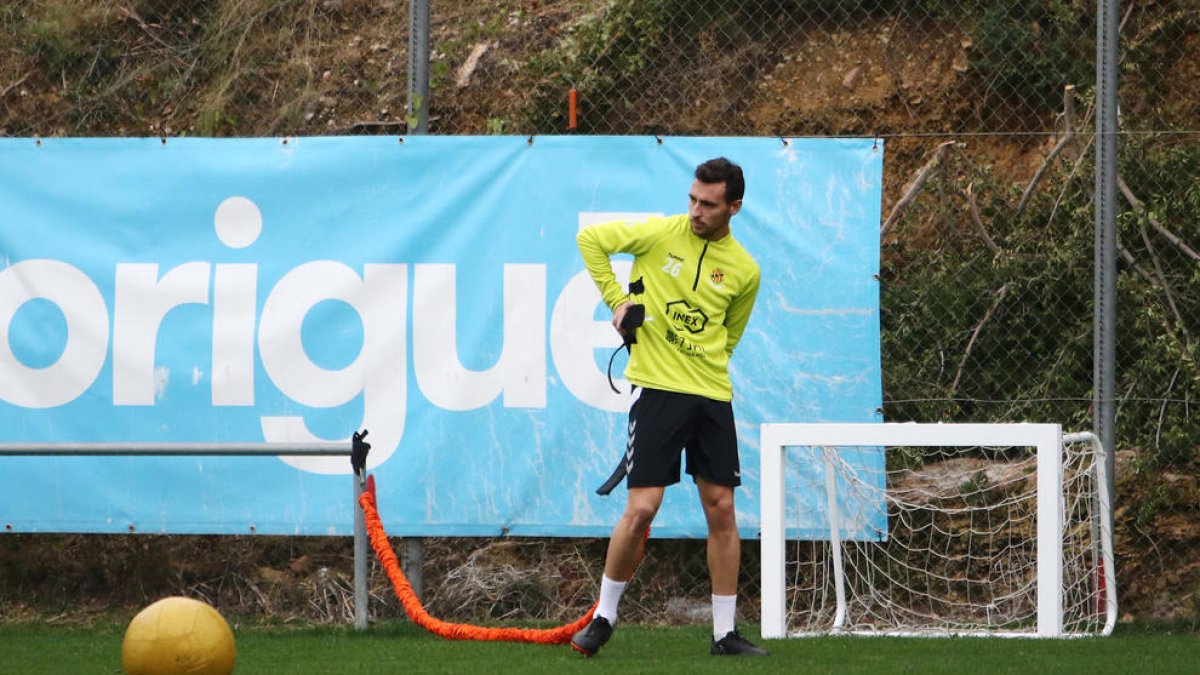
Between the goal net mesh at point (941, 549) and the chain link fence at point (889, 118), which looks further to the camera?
the chain link fence at point (889, 118)

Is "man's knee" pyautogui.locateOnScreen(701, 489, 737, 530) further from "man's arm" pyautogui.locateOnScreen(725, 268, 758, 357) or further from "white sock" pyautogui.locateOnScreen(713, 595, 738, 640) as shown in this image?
"man's arm" pyautogui.locateOnScreen(725, 268, 758, 357)

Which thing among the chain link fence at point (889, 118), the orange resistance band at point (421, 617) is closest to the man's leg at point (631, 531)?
the orange resistance band at point (421, 617)

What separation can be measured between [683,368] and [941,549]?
2477 mm

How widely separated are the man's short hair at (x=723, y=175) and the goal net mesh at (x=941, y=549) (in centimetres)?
162

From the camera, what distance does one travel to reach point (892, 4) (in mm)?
9492

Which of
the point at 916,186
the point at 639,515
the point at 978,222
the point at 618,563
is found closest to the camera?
the point at 639,515

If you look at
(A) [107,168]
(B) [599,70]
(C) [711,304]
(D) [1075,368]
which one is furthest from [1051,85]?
(A) [107,168]

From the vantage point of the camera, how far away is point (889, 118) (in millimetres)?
9492

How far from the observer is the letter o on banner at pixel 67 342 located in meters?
7.84

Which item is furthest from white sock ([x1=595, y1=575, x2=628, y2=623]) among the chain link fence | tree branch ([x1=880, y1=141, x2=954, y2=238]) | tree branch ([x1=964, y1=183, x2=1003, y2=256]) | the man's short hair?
tree branch ([x1=964, y1=183, x2=1003, y2=256])

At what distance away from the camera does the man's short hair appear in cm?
610

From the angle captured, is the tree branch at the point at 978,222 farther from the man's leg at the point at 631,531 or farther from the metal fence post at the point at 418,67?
the man's leg at the point at 631,531

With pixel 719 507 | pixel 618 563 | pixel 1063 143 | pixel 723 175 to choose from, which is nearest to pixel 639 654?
pixel 618 563

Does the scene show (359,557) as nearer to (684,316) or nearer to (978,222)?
(684,316)
